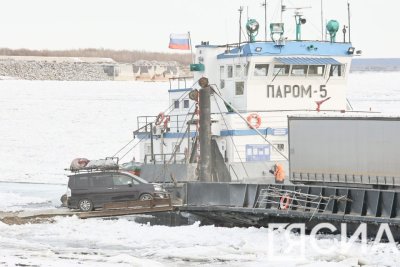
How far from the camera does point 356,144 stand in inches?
1078

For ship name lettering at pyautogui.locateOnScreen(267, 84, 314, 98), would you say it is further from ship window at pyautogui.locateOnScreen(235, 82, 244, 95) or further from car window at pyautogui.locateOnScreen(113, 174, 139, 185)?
car window at pyautogui.locateOnScreen(113, 174, 139, 185)

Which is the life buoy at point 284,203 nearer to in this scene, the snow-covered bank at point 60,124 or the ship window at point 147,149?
the ship window at point 147,149

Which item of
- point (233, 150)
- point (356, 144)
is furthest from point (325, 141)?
point (233, 150)

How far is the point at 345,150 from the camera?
90.9 ft

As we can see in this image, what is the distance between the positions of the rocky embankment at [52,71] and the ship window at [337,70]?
77.7 m

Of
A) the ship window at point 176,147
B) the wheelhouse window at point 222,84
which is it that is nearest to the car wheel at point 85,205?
the ship window at point 176,147

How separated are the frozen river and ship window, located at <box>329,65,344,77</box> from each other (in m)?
10.9

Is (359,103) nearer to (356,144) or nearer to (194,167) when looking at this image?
(194,167)

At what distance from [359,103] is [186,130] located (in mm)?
30689

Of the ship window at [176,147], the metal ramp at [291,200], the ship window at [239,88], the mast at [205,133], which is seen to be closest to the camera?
the metal ramp at [291,200]

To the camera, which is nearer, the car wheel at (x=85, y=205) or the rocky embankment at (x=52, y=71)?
the car wheel at (x=85, y=205)

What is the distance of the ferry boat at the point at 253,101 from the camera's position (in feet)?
109

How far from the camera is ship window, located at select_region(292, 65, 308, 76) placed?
3450 cm

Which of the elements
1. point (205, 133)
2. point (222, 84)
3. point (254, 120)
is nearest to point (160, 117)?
point (222, 84)
